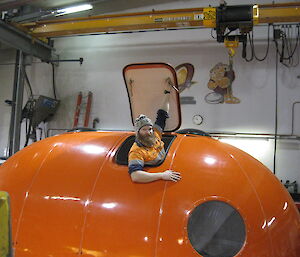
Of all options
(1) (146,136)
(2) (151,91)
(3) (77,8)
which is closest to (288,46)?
(2) (151,91)

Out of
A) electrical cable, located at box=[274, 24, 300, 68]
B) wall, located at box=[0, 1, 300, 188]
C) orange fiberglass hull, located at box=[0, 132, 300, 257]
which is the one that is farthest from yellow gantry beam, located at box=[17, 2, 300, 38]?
orange fiberglass hull, located at box=[0, 132, 300, 257]

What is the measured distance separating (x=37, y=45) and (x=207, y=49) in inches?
160

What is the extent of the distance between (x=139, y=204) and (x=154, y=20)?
4.50 metres

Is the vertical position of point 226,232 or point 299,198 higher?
point 226,232

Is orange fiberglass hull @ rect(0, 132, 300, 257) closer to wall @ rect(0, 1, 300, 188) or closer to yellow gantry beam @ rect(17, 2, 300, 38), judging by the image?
yellow gantry beam @ rect(17, 2, 300, 38)

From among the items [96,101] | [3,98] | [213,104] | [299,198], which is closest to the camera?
[299,198]

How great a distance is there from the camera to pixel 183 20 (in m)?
5.49

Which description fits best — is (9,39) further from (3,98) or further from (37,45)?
(3,98)

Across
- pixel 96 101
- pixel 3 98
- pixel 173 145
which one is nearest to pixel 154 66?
pixel 173 145

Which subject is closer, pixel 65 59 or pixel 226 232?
pixel 226 232

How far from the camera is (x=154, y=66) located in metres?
2.54

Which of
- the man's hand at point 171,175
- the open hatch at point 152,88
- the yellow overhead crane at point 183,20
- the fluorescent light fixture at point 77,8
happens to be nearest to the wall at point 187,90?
the yellow overhead crane at point 183,20

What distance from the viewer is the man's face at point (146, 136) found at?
226cm

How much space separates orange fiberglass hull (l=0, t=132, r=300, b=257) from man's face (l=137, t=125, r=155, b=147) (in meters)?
0.18
